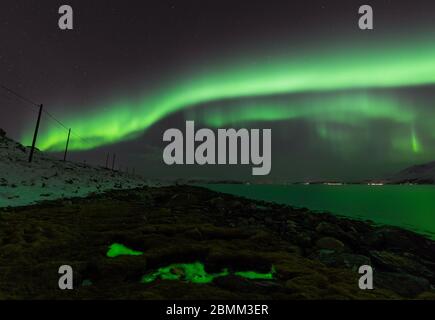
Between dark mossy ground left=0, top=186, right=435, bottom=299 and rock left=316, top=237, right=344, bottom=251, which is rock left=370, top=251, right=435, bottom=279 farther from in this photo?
rock left=316, top=237, right=344, bottom=251

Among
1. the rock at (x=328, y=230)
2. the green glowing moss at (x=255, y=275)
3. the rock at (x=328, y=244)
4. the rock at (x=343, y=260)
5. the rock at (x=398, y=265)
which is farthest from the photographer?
the rock at (x=328, y=230)

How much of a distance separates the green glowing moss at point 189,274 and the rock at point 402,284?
11.3 ft

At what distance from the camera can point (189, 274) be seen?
26.1ft

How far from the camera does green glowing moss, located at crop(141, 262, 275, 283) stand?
7.59 meters

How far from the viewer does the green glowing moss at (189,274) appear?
7.59m

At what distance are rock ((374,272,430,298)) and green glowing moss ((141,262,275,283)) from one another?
3.44 m

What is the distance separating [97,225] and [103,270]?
6.61m

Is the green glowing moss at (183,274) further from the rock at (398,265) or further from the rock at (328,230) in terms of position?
the rock at (328,230)

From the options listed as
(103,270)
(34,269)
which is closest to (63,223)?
(34,269)

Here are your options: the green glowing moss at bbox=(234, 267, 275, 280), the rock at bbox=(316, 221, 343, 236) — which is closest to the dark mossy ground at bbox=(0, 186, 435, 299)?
the green glowing moss at bbox=(234, 267, 275, 280)

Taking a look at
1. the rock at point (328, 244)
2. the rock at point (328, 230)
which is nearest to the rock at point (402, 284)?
the rock at point (328, 244)
